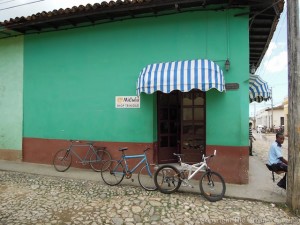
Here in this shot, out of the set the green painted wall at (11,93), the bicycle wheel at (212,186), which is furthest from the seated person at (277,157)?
the green painted wall at (11,93)

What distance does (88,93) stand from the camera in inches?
329

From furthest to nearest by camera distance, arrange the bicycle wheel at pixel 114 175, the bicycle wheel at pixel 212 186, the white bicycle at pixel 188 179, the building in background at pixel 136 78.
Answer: the building in background at pixel 136 78 < the bicycle wheel at pixel 114 175 < the white bicycle at pixel 188 179 < the bicycle wheel at pixel 212 186

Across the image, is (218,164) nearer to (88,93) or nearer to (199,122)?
(199,122)

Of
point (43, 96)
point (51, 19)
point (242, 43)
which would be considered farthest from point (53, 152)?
point (242, 43)

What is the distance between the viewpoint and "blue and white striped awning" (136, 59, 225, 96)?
646cm

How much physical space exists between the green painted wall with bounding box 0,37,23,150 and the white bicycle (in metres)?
5.49

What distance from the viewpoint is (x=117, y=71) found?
8.01 meters

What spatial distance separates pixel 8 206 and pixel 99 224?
1.99 metres

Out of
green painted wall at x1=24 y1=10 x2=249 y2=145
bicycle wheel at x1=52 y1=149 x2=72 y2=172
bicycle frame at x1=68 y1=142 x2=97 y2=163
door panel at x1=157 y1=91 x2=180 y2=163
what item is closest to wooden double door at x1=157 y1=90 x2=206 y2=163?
door panel at x1=157 y1=91 x2=180 y2=163

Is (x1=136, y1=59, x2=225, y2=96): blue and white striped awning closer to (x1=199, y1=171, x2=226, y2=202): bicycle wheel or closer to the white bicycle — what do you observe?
Answer: the white bicycle

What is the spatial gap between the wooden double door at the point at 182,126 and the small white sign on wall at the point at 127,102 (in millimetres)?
638

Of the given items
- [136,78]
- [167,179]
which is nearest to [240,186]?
[167,179]

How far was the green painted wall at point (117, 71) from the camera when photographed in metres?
7.02

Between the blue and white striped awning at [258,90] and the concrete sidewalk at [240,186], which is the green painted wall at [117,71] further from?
the blue and white striped awning at [258,90]
